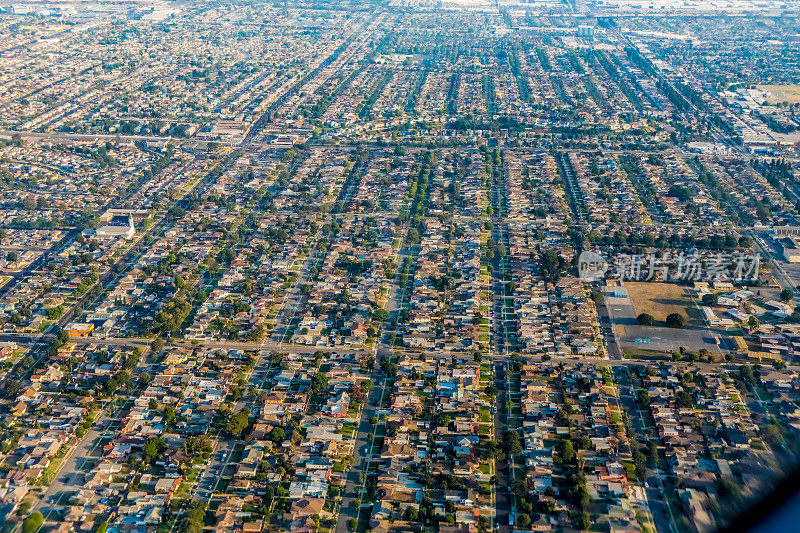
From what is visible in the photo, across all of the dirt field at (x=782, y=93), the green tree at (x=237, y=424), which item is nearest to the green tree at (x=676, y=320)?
the green tree at (x=237, y=424)

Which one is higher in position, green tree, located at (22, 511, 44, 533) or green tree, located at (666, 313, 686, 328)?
green tree, located at (666, 313, 686, 328)

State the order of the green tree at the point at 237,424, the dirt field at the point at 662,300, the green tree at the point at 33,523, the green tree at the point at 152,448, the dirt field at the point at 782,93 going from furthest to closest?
the dirt field at the point at 782,93, the dirt field at the point at 662,300, the green tree at the point at 237,424, the green tree at the point at 152,448, the green tree at the point at 33,523

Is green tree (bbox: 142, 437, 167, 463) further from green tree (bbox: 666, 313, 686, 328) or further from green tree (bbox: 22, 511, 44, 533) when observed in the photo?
green tree (bbox: 666, 313, 686, 328)

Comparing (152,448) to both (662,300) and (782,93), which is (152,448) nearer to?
(662,300)

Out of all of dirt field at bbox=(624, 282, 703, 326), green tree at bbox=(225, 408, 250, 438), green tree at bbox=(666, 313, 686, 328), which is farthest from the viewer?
dirt field at bbox=(624, 282, 703, 326)

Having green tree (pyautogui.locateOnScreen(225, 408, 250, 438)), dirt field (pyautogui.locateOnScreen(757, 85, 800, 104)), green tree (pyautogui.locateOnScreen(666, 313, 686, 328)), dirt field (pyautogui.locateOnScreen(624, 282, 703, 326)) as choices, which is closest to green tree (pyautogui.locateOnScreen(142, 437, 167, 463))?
green tree (pyautogui.locateOnScreen(225, 408, 250, 438))

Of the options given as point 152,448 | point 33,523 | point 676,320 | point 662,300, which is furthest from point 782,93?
point 33,523

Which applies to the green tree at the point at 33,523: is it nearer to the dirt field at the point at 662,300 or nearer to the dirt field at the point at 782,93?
the dirt field at the point at 662,300
